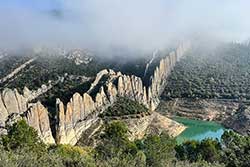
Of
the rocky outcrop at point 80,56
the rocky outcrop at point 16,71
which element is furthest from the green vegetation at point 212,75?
the rocky outcrop at point 16,71

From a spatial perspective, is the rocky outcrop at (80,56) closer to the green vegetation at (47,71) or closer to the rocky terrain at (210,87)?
the green vegetation at (47,71)

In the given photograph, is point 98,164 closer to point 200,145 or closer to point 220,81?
point 200,145

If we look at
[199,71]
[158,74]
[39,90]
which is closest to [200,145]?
[39,90]

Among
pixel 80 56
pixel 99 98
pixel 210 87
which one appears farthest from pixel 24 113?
pixel 80 56

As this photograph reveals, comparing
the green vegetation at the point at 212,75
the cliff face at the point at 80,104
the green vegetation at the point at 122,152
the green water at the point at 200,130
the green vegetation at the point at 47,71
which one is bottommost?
the green vegetation at the point at 212,75

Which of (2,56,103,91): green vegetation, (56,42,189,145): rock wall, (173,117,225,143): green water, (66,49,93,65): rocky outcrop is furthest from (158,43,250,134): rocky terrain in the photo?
(66,49,93,65): rocky outcrop

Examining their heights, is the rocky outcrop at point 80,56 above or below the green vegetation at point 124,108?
below

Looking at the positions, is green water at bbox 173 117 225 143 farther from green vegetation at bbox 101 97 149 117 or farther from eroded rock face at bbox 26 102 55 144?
eroded rock face at bbox 26 102 55 144
